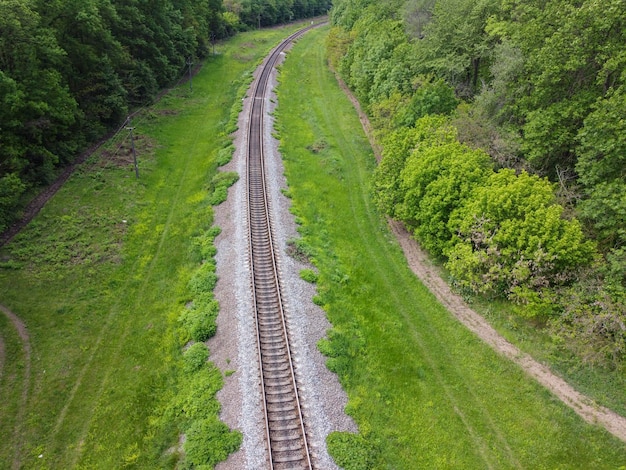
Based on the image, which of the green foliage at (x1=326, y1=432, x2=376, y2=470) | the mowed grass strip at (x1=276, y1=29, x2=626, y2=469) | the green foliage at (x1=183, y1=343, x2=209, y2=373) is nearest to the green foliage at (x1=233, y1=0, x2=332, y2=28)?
the mowed grass strip at (x1=276, y1=29, x2=626, y2=469)

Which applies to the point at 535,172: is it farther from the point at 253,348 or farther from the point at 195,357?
the point at 195,357

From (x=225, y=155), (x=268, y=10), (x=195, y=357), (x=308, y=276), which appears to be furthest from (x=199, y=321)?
(x=268, y=10)

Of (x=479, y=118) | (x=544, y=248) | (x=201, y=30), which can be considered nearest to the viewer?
(x=544, y=248)

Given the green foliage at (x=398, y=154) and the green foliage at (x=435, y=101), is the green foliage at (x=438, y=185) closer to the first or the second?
the green foliage at (x=398, y=154)

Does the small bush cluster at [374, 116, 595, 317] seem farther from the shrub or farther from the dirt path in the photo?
the dirt path

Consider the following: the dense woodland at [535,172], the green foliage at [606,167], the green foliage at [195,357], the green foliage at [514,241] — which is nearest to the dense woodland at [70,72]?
the green foliage at [195,357]

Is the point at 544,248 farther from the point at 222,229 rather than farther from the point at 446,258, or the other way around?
the point at 222,229

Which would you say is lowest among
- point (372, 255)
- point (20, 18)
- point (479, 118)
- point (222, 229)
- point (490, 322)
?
point (490, 322)

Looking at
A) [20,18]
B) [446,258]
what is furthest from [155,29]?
[446,258]
